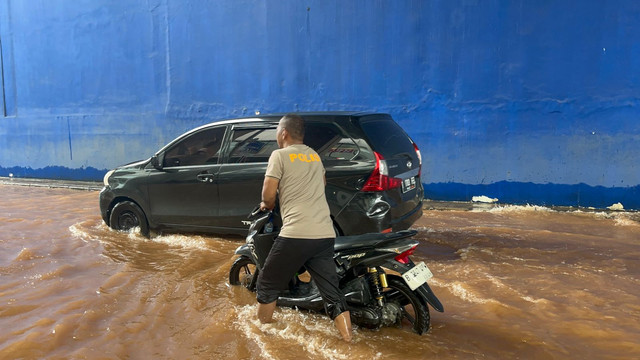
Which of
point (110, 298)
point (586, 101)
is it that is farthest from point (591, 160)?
point (110, 298)

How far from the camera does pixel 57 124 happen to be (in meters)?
14.0

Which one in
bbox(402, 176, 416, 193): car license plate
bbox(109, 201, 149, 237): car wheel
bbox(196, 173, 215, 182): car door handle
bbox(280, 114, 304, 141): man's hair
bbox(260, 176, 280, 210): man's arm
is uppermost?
bbox(280, 114, 304, 141): man's hair

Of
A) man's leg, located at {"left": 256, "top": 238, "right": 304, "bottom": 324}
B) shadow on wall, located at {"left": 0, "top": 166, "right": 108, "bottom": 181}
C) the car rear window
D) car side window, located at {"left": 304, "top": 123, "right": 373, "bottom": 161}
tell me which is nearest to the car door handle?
car side window, located at {"left": 304, "top": 123, "right": 373, "bottom": 161}

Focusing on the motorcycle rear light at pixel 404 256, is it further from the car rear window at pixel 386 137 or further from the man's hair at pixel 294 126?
the car rear window at pixel 386 137

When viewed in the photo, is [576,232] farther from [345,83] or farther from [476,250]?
[345,83]

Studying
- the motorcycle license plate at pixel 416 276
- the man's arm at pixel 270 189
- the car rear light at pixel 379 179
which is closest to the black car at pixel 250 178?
the car rear light at pixel 379 179

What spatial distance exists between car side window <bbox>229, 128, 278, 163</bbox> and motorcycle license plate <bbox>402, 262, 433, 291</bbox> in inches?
111

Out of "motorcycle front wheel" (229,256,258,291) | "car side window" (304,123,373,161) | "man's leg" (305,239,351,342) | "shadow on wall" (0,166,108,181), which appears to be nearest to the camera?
"man's leg" (305,239,351,342)

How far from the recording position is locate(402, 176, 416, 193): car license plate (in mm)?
5713

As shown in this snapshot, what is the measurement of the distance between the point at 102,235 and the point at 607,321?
246 inches

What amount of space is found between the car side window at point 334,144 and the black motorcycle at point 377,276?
5.39ft

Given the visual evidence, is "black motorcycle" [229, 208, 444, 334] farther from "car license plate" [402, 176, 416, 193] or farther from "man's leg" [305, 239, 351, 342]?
"car license plate" [402, 176, 416, 193]

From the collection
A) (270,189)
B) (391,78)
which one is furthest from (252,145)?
(391,78)

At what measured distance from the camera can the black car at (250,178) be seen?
549 centimetres
